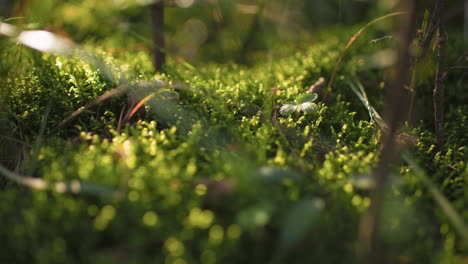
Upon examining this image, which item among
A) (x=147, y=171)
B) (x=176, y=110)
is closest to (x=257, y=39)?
(x=176, y=110)

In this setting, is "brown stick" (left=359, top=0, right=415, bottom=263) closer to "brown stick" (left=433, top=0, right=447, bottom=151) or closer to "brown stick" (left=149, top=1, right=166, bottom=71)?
"brown stick" (left=433, top=0, right=447, bottom=151)

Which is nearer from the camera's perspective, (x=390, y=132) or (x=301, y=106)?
(x=390, y=132)

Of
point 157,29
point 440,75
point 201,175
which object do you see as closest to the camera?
point 201,175

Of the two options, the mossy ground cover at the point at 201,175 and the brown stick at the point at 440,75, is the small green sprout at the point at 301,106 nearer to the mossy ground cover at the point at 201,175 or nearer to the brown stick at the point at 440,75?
the mossy ground cover at the point at 201,175

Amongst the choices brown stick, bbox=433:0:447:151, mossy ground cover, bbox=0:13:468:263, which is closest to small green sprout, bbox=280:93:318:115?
mossy ground cover, bbox=0:13:468:263

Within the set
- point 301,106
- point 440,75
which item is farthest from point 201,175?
point 440,75

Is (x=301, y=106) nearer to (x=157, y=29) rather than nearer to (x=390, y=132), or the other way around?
(x=390, y=132)

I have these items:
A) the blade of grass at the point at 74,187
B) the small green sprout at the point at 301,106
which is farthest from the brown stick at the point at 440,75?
the blade of grass at the point at 74,187

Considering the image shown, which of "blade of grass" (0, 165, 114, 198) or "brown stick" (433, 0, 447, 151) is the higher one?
"brown stick" (433, 0, 447, 151)
